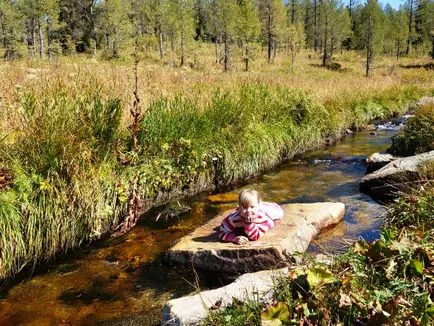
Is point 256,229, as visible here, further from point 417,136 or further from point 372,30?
point 372,30

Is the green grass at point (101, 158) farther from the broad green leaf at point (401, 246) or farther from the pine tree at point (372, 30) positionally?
the pine tree at point (372, 30)

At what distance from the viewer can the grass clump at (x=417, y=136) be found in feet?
32.0

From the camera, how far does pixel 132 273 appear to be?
5.12 m

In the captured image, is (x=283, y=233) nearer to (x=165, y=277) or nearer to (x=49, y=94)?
(x=165, y=277)

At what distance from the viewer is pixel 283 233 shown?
209 inches

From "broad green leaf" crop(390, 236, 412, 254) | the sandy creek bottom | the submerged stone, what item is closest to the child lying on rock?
the sandy creek bottom

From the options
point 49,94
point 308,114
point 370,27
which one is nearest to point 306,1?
point 370,27

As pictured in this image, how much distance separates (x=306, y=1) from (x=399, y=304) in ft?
279

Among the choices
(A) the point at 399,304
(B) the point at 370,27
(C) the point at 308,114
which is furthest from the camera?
(B) the point at 370,27

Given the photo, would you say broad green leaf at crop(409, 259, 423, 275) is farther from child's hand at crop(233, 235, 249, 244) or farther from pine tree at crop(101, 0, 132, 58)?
pine tree at crop(101, 0, 132, 58)

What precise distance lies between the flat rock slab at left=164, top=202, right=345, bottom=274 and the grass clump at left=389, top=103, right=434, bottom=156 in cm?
503

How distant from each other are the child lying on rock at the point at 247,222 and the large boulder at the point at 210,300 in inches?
53.5

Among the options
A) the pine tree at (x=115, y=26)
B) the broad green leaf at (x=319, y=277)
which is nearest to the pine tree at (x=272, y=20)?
the pine tree at (x=115, y=26)

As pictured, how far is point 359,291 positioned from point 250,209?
2.43 meters
